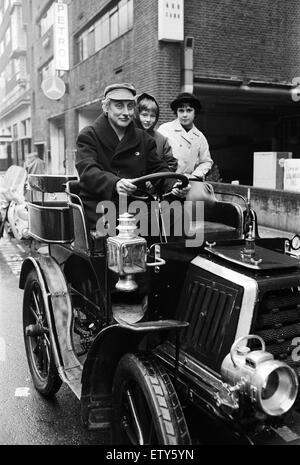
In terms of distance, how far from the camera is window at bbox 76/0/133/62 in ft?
53.0

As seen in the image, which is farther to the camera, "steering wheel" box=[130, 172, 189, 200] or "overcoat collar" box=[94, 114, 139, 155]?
"overcoat collar" box=[94, 114, 139, 155]

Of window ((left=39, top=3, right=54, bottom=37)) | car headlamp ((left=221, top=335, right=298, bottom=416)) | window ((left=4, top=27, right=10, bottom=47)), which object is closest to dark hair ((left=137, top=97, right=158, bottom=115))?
car headlamp ((left=221, top=335, right=298, bottom=416))

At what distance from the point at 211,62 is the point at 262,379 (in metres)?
14.1

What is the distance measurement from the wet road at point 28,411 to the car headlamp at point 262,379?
1413mm

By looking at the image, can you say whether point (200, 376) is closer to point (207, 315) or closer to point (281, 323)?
point (207, 315)

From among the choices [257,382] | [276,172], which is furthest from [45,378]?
[276,172]

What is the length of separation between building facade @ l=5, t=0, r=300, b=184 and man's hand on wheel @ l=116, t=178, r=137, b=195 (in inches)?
462

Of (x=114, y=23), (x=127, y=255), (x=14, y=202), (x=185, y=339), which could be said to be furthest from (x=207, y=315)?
(x=114, y=23)

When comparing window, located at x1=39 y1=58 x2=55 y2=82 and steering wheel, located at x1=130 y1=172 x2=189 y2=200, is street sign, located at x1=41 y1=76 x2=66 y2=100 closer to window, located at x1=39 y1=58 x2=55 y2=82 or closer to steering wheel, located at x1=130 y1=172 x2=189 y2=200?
window, located at x1=39 y1=58 x2=55 y2=82

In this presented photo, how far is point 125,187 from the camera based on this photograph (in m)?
2.84

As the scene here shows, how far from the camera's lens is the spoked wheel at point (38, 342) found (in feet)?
11.6

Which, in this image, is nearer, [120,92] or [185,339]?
[185,339]

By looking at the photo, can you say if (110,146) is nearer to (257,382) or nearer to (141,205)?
(141,205)

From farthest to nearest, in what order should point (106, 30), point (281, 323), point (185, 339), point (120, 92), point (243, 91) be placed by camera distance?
point (106, 30) < point (243, 91) < point (120, 92) < point (185, 339) < point (281, 323)
